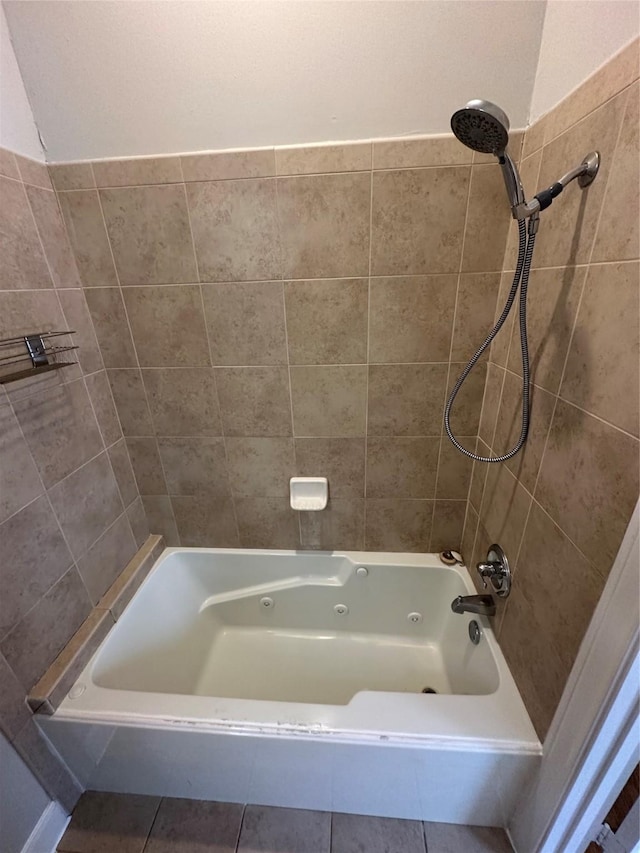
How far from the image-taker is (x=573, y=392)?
0.75m

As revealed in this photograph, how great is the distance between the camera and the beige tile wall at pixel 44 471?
0.92 meters

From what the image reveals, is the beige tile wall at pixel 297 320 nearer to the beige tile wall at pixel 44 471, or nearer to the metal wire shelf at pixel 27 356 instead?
the beige tile wall at pixel 44 471

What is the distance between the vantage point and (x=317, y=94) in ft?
3.11

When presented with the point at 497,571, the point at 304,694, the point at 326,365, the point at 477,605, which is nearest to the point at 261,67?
the point at 326,365

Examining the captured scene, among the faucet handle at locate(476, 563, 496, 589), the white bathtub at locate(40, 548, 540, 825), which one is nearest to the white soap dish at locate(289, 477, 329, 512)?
the white bathtub at locate(40, 548, 540, 825)

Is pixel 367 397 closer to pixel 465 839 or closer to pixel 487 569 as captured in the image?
pixel 487 569

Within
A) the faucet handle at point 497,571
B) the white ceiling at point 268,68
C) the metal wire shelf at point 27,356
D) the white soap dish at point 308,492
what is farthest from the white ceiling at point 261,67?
the faucet handle at point 497,571

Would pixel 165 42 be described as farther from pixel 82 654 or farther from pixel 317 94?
pixel 82 654

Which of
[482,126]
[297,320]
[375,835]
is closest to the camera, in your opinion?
[482,126]

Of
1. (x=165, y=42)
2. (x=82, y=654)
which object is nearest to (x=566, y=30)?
(x=165, y=42)

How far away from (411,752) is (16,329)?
1.55 metres

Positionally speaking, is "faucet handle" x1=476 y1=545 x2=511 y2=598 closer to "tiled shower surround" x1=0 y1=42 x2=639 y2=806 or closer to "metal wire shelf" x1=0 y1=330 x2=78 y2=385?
"tiled shower surround" x1=0 y1=42 x2=639 y2=806

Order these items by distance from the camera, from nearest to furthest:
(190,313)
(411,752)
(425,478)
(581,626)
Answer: (581,626), (411,752), (190,313), (425,478)

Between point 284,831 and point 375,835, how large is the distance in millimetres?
274
